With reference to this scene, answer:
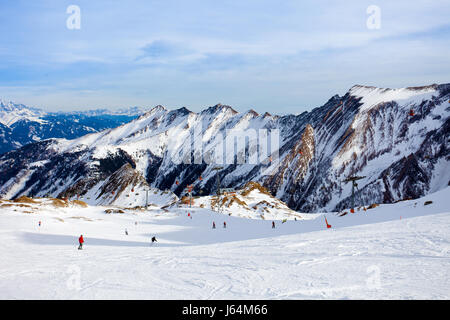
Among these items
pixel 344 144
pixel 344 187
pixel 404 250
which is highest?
pixel 344 144

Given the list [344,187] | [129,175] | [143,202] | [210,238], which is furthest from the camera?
[344,187]

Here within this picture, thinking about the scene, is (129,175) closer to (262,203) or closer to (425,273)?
(262,203)

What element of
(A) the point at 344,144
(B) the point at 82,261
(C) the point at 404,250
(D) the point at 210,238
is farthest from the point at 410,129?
(B) the point at 82,261

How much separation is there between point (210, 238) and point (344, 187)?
12977cm

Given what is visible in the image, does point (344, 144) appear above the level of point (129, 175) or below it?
above

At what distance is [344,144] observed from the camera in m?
174

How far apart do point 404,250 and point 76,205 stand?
3195 inches

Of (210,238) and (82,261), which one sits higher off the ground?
(82,261)

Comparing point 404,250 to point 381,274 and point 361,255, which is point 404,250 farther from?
point 381,274

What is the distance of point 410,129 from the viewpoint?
6511 inches

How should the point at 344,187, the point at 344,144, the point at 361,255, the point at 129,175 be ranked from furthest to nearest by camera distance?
the point at 344,144 < the point at 344,187 < the point at 129,175 < the point at 361,255

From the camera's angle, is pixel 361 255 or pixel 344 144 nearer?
pixel 361 255

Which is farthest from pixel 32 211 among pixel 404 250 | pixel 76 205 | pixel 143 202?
pixel 404 250
